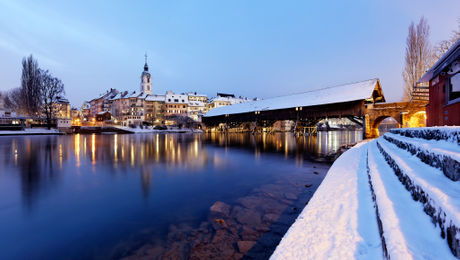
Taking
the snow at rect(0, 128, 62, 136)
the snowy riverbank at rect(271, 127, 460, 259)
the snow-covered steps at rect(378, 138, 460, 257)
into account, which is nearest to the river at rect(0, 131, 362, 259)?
the snowy riverbank at rect(271, 127, 460, 259)

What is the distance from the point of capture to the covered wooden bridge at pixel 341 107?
2269cm

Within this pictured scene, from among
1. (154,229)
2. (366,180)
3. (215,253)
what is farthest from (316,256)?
(366,180)

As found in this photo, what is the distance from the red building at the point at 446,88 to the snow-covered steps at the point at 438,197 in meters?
6.44

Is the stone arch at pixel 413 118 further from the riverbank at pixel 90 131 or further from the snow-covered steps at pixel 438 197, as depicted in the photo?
the riverbank at pixel 90 131

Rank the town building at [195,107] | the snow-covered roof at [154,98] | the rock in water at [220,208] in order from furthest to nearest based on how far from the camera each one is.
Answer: the town building at [195,107] < the snow-covered roof at [154,98] < the rock in water at [220,208]

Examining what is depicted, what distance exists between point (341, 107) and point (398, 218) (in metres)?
28.8

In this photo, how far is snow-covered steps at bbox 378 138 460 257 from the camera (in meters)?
1.57

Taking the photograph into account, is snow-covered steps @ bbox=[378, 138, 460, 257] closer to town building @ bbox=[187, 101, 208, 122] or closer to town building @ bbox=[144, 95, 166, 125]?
town building @ bbox=[144, 95, 166, 125]

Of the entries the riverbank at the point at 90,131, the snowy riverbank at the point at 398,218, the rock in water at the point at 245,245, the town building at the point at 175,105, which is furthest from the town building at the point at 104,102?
the snowy riverbank at the point at 398,218

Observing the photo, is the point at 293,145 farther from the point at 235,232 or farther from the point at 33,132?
the point at 33,132

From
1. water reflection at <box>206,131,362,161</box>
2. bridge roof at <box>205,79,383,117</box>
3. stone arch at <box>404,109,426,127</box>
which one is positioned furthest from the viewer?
bridge roof at <box>205,79,383,117</box>

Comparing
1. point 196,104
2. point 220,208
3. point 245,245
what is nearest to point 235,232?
point 245,245

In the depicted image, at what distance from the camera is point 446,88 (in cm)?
859

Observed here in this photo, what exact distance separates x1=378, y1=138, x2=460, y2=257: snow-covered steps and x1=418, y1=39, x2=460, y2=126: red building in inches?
253
